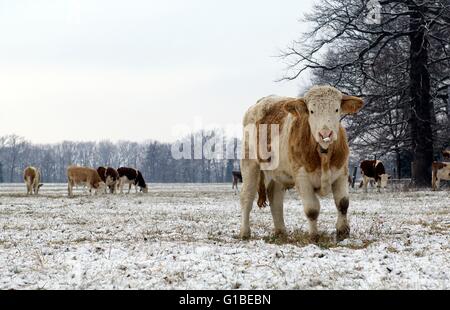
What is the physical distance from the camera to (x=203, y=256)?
6172mm

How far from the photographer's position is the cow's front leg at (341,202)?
24.9 feet

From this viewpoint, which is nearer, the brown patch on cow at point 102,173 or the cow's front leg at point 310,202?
the cow's front leg at point 310,202

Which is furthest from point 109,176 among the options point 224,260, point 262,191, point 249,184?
point 224,260

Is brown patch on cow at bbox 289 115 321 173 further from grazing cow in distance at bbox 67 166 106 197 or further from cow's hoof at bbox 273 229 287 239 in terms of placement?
grazing cow in distance at bbox 67 166 106 197

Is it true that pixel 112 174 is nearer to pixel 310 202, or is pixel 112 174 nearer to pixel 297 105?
pixel 297 105

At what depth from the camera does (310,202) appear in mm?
7410

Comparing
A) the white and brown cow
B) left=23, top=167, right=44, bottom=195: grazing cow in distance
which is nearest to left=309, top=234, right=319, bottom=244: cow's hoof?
the white and brown cow

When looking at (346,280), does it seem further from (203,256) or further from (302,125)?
(302,125)

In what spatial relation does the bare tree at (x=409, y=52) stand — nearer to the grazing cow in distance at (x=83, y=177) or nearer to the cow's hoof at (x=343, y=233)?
the grazing cow in distance at (x=83, y=177)

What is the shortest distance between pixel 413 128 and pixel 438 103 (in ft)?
24.3

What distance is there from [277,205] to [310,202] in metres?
1.47

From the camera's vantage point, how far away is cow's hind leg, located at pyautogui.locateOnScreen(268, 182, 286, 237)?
8750 millimetres

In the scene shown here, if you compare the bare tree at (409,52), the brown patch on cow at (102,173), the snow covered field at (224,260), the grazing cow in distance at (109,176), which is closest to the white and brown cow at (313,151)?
the snow covered field at (224,260)
